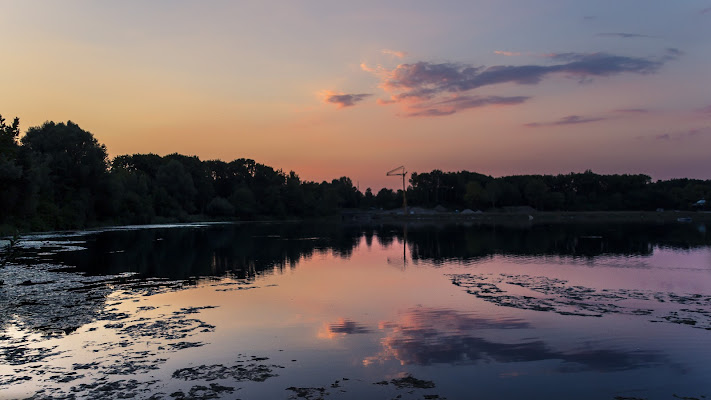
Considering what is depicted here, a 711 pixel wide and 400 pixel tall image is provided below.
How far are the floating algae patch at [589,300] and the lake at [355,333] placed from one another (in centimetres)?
12

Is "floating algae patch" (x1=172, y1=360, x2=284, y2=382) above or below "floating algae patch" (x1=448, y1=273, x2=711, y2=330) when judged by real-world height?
above

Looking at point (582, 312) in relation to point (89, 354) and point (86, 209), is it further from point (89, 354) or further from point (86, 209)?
point (86, 209)

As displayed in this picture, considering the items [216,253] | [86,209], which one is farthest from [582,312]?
[86,209]

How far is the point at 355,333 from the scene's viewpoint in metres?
19.3

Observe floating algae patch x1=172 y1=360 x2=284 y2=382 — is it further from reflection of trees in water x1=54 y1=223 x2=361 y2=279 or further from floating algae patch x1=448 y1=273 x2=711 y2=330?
reflection of trees in water x1=54 y1=223 x2=361 y2=279

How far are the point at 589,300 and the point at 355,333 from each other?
1422 centimetres

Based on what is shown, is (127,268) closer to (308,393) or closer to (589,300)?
(308,393)

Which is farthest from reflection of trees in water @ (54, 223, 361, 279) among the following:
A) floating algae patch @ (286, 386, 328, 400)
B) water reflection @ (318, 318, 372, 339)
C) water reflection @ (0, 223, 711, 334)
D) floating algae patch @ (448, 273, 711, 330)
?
floating algae patch @ (286, 386, 328, 400)

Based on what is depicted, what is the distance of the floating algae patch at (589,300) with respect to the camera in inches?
893

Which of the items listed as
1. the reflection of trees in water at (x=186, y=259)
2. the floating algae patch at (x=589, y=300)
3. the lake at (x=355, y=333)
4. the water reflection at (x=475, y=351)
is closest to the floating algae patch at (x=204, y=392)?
the lake at (x=355, y=333)

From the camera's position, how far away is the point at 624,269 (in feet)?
129

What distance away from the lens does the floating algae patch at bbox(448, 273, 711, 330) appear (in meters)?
22.7

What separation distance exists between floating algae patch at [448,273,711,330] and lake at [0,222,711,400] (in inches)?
4.5

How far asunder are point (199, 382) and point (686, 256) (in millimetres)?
51646
